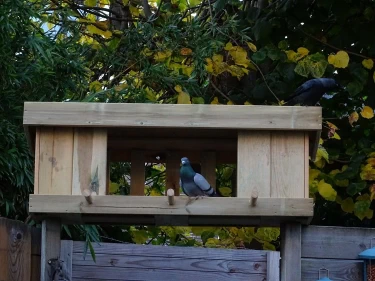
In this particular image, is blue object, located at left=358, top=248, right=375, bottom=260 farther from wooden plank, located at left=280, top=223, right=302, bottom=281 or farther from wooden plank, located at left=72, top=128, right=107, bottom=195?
wooden plank, located at left=72, top=128, right=107, bottom=195

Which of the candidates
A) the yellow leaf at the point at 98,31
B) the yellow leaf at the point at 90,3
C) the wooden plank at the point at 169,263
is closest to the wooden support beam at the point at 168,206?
the wooden plank at the point at 169,263

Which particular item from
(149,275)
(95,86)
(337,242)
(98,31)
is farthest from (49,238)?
(98,31)

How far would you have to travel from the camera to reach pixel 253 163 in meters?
2.74

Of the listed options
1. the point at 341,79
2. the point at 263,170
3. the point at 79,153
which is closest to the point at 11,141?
the point at 79,153

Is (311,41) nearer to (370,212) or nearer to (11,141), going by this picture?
(370,212)

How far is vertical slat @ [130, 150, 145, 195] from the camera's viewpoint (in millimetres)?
3156

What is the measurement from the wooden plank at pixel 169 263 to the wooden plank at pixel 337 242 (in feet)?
0.71

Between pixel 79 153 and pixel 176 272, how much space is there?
2.12ft

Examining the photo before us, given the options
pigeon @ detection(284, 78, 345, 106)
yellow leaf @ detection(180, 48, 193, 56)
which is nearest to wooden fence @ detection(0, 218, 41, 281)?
pigeon @ detection(284, 78, 345, 106)

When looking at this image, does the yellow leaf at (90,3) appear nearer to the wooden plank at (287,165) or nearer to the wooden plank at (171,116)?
the wooden plank at (171,116)

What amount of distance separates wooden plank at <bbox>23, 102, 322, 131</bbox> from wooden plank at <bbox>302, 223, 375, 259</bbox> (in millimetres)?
499

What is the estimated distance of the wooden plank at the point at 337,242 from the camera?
298 cm

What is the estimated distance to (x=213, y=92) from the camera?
4.66m

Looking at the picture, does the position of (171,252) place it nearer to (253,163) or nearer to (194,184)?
(194,184)
